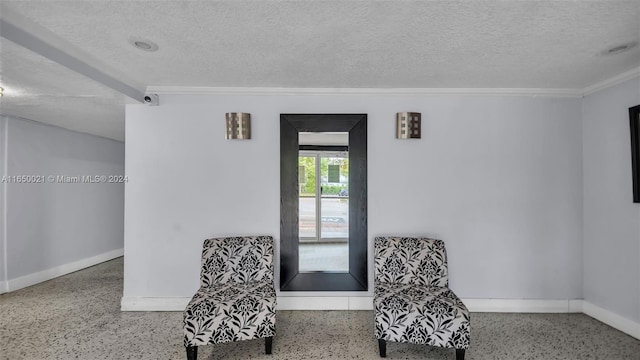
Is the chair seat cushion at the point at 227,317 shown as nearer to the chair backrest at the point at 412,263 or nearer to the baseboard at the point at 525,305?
the chair backrest at the point at 412,263

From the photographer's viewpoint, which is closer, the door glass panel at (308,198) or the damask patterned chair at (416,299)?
the damask patterned chair at (416,299)

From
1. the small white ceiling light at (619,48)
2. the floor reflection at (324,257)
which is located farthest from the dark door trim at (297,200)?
the small white ceiling light at (619,48)

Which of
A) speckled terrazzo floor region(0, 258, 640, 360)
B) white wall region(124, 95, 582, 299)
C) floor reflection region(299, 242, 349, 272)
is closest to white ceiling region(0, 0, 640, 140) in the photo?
white wall region(124, 95, 582, 299)

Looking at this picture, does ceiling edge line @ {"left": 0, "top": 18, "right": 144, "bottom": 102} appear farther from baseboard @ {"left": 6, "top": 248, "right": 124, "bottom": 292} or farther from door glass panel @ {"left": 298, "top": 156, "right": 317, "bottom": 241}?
baseboard @ {"left": 6, "top": 248, "right": 124, "bottom": 292}

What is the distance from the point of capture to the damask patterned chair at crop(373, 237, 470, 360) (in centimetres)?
213

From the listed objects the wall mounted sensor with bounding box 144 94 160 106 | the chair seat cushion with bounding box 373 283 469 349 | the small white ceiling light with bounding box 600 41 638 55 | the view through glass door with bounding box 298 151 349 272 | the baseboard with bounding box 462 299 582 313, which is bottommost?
the baseboard with bounding box 462 299 582 313

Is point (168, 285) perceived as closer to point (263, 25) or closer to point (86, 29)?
point (86, 29)

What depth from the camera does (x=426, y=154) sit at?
310 cm

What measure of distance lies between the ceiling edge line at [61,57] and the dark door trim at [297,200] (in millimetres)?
1490

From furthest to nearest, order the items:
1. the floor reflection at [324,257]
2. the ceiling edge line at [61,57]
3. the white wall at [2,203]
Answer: the white wall at [2,203] < the floor reflection at [324,257] < the ceiling edge line at [61,57]

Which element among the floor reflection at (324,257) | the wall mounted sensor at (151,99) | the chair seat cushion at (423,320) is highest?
the wall mounted sensor at (151,99)

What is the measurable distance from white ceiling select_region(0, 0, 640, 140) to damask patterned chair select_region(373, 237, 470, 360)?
1.62 metres

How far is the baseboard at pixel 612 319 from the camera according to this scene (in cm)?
255

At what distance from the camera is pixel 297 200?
3.11 m
